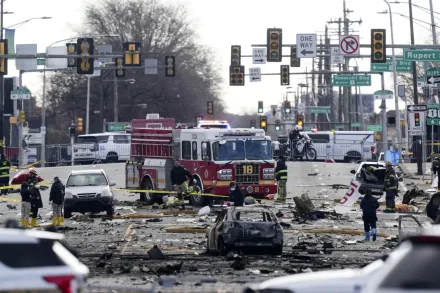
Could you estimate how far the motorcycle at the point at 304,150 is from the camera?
74.1m

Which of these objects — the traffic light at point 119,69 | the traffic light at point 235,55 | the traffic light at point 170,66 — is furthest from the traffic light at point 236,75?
the traffic light at point 119,69

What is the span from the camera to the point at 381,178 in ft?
138

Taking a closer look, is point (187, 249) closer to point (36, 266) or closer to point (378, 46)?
point (36, 266)

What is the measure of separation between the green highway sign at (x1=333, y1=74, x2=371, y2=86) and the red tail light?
56.5 meters

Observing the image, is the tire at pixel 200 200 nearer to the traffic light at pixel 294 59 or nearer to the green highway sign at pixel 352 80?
the traffic light at pixel 294 59

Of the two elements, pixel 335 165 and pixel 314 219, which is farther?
pixel 335 165

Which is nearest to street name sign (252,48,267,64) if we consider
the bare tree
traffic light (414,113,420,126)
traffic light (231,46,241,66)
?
traffic light (231,46,241,66)

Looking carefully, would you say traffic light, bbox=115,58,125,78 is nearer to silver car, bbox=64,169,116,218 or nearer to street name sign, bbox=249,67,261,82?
street name sign, bbox=249,67,261,82

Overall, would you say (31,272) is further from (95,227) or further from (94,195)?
(94,195)

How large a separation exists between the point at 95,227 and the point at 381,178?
42.4ft

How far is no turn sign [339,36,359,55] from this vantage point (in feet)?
156

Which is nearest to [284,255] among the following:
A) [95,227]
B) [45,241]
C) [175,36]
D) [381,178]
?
[95,227]

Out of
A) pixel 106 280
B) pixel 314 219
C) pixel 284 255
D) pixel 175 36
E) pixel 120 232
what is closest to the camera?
pixel 106 280

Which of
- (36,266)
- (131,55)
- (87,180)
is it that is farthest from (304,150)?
(36,266)
